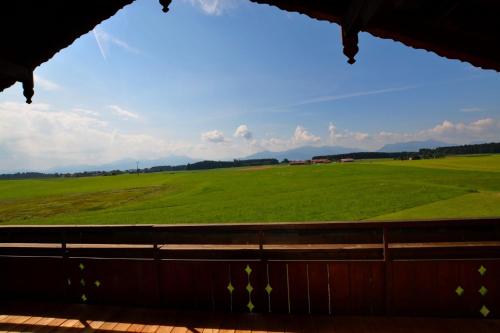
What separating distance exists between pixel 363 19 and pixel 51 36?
3936 millimetres

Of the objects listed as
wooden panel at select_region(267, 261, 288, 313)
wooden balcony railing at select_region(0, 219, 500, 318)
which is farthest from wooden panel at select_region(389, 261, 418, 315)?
wooden panel at select_region(267, 261, 288, 313)

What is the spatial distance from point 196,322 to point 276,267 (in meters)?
1.42

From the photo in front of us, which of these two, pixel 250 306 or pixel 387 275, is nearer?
pixel 387 275

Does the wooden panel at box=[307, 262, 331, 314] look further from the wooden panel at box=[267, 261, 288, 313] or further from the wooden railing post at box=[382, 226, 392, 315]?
the wooden railing post at box=[382, 226, 392, 315]

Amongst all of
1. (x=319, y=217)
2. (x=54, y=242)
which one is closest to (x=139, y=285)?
(x=54, y=242)

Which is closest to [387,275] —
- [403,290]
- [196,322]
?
[403,290]

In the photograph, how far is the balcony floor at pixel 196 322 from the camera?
13.6 feet

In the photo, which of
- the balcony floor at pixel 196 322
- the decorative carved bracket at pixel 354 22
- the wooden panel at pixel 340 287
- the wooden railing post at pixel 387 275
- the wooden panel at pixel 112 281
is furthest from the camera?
the wooden panel at pixel 112 281

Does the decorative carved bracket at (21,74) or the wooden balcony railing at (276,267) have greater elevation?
the decorative carved bracket at (21,74)

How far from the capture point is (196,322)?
177 inches

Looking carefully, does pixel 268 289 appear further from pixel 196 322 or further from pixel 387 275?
pixel 387 275

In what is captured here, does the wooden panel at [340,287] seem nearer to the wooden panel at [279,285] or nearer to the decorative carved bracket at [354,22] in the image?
the wooden panel at [279,285]

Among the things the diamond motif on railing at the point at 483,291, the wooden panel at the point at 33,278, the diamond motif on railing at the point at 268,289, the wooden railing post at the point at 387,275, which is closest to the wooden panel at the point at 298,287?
the diamond motif on railing at the point at 268,289

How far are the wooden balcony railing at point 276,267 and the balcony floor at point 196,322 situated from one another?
15cm
